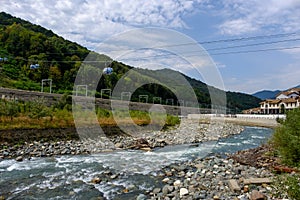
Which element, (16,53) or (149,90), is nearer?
(16,53)

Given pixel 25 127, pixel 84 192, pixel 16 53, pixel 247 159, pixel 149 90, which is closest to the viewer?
pixel 84 192

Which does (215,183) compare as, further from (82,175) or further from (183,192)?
(82,175)

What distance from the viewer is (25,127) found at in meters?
12.0

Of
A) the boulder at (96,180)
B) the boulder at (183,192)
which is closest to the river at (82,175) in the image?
the boulder at (96,180)

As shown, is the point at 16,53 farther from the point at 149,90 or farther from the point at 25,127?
the point at 25,127

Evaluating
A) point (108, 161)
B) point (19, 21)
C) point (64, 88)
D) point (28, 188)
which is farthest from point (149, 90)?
point (28, 188)

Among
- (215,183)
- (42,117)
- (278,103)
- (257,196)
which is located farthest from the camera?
(278,103)

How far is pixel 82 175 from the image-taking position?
723 cm

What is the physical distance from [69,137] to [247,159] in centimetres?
829

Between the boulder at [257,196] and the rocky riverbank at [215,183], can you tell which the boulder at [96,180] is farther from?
the boulder at [257,196]

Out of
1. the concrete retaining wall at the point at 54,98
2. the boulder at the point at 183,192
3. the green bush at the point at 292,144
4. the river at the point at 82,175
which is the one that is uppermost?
the concrete retaining wall at the point at 54,98

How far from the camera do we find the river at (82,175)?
5820 millimetres

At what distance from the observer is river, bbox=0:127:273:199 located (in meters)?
5.82

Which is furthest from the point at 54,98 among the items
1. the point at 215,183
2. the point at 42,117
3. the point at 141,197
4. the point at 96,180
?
the point at 215,183
